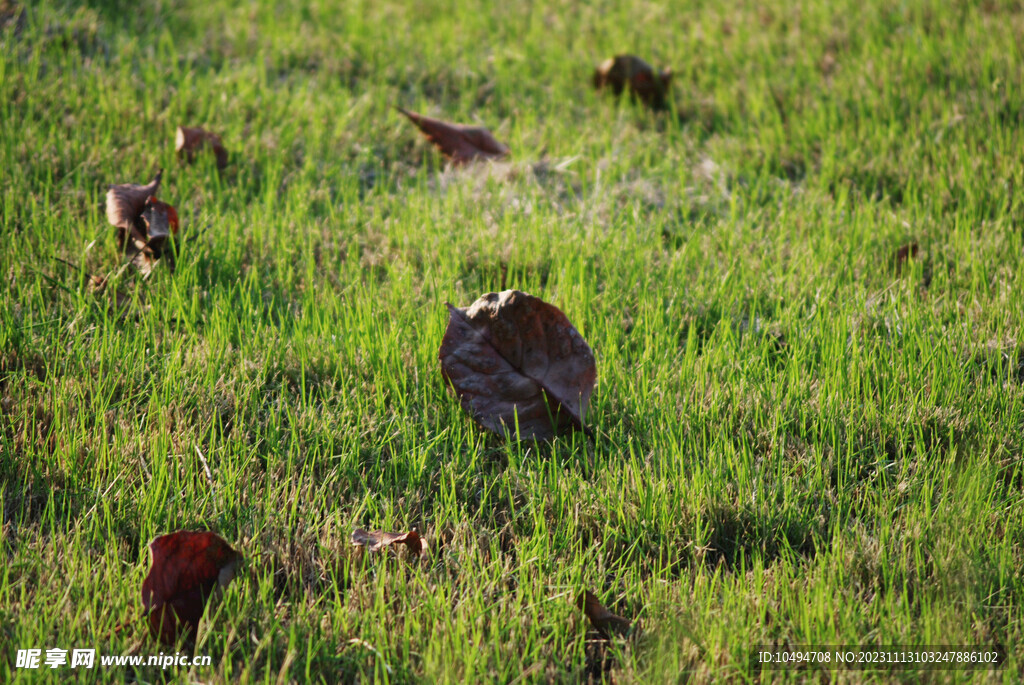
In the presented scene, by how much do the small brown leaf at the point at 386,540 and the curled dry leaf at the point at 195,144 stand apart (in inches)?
70.6

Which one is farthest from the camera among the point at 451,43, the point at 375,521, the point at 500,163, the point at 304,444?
the point at 451,43

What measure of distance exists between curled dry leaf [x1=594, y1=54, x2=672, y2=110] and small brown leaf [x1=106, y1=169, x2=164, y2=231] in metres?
2.06

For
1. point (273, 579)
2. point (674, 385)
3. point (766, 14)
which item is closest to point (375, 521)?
point (273, 579)

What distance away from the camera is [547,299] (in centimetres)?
241

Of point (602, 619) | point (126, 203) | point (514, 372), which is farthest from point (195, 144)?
point (602, 619)

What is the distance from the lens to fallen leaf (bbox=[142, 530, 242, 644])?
146cm

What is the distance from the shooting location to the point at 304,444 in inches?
76.4

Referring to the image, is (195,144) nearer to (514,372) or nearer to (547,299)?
(547,299)

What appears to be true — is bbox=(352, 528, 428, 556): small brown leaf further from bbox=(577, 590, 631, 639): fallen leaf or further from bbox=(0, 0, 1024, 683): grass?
bbox=(577, 590, 631, 639): fallen leaf

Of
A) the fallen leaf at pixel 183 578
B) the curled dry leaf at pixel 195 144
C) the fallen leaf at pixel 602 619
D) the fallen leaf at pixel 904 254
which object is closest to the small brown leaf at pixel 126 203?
the curled dry leaf at pixel 195 144

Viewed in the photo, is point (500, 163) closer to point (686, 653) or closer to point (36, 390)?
point (36, 390)

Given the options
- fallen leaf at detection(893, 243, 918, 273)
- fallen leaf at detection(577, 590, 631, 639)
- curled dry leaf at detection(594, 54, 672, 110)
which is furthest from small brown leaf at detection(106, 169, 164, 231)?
fallen leaf at detection(893, 243, 918, 273)

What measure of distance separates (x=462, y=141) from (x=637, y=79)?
932 millimetres

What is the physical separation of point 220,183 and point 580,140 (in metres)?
1.38
